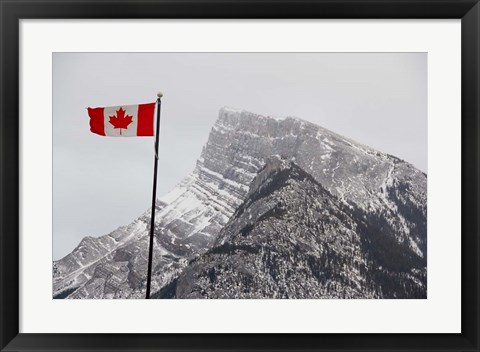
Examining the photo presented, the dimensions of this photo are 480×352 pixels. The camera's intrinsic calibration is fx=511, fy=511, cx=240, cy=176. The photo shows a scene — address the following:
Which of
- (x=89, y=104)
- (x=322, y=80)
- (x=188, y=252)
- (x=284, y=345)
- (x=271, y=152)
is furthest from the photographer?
(x=271, y=152)

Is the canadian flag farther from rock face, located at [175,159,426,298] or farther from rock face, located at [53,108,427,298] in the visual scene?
rock face, located at [175,159,426,298]

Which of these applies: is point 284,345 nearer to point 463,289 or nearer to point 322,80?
point 463,289

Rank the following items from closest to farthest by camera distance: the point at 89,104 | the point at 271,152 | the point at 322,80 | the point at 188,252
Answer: the point at 89,104 < the point at 322,80 < the point at 188,252 < the point at 271,152
